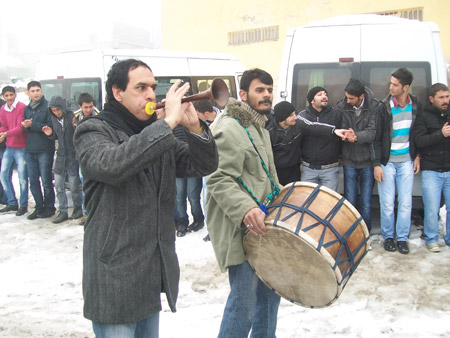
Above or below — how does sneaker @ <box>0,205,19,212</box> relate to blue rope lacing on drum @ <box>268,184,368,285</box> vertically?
below

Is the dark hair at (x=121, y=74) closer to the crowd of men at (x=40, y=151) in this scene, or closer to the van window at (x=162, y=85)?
the crowd of men at (x=40, y=151)

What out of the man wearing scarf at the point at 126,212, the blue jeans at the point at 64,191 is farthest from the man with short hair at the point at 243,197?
the blue jeans at the point at 64,191

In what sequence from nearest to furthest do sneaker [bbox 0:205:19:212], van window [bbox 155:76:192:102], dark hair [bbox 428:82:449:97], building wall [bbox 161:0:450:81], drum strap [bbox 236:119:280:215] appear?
drum strap [bbox 236:119:280:215] < dark hair [bbox 428:82:449:97] < sneaker [bbox 0:205:19:212] < van window [bbox 155:76:192:102] < building wall [bbox 161:0:450:81]

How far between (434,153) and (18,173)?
20.7ft

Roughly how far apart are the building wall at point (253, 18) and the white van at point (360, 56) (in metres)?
9.98

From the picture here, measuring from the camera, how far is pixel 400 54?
5.58 meters

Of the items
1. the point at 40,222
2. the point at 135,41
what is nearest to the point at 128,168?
the point at 40,222

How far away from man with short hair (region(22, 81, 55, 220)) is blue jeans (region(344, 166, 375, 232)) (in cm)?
465

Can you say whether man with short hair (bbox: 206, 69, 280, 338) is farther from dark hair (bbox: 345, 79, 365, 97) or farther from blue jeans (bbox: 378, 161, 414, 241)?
blue jeans (bbox: 378, 161, 414, 241)

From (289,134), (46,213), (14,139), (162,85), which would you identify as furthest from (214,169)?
(162,85)

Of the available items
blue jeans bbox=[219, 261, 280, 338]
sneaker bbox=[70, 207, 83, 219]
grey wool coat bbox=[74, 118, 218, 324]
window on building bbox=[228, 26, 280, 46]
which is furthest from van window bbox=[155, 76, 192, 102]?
window on building bbox=[228, 26, 280, 46]

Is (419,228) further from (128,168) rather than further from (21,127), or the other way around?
(21,127)

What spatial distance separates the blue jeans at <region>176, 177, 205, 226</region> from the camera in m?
6.19

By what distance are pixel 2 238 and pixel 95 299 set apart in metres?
5.00
